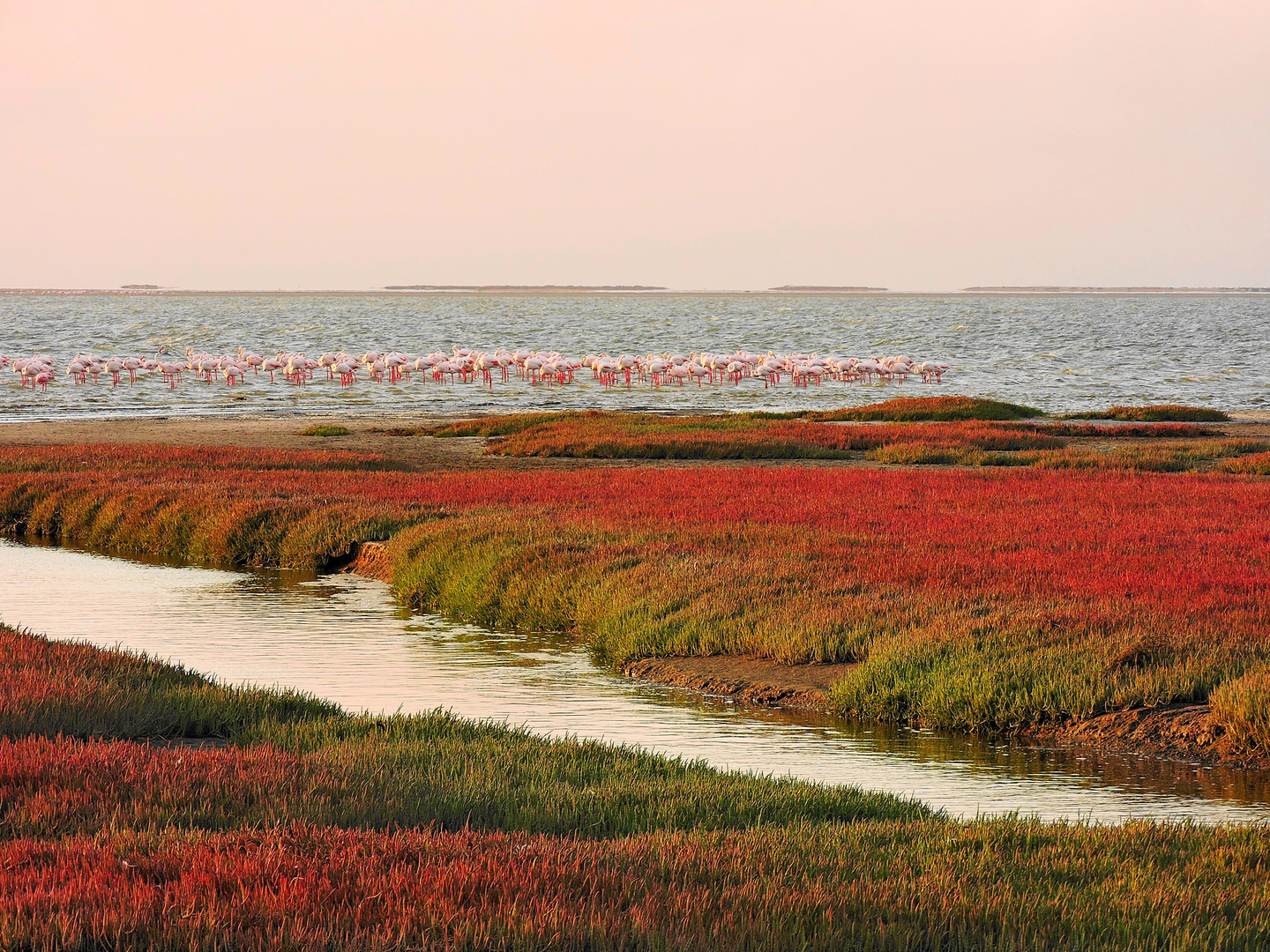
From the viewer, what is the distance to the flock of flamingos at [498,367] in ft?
181

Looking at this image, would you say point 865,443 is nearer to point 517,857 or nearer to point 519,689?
point 519,689

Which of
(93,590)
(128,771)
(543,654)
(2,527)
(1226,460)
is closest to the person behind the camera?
(128,771)

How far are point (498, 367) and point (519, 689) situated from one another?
162 feet

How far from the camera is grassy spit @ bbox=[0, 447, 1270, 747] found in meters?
9.93

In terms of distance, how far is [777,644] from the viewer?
444 inches

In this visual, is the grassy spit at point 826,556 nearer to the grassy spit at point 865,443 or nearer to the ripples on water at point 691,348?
the grassy spit at point 865,443

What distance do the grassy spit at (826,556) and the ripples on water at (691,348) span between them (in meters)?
24.6

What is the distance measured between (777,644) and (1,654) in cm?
619

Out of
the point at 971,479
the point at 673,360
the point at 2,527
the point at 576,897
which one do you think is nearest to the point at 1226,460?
the point at 971,479

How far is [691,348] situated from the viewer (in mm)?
91500

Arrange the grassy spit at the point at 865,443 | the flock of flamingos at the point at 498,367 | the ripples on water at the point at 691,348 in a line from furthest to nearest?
1. the flock of flamingos at the point at 498,367
2. the ripples on water at the point at 691,348
3. the grassy spit at the point at 865,443

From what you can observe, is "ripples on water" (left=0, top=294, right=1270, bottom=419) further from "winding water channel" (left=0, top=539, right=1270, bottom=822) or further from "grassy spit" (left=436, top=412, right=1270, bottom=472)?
"winding water channel" (left=0, top=539, right=1270, bottom=822)

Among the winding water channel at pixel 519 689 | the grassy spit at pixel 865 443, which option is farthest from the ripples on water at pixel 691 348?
the winding water channel at pixel 519 689

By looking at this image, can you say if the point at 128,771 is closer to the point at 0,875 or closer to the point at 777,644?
the point at 0,875
